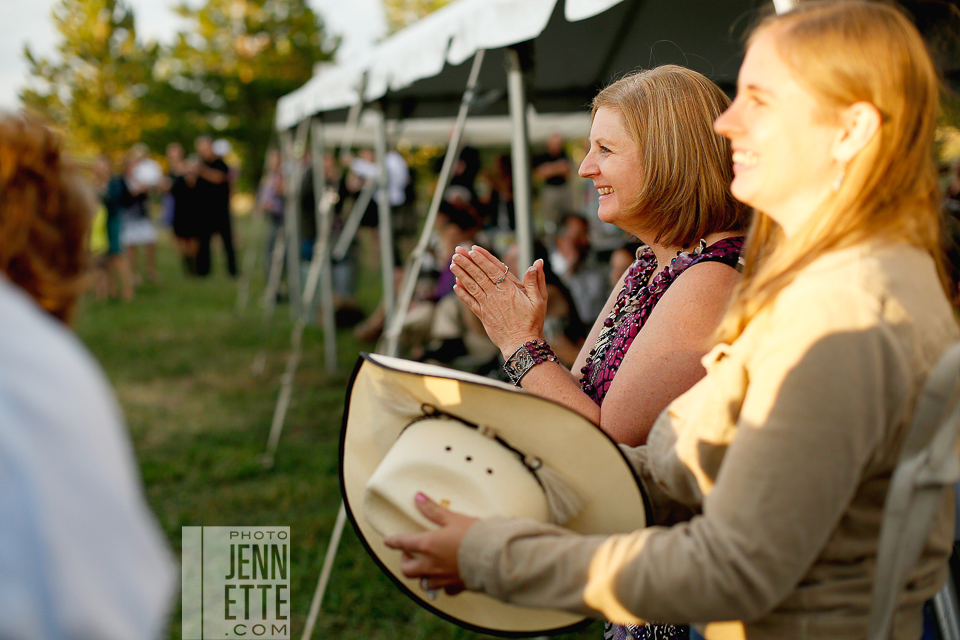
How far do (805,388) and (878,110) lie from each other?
36cm

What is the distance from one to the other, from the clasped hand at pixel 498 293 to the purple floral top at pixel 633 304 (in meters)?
0.15

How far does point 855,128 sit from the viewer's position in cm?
92

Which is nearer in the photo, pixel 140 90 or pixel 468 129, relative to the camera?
pixel 468 129

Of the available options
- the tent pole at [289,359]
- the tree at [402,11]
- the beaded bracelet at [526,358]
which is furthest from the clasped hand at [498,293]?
the tree at [402,11]

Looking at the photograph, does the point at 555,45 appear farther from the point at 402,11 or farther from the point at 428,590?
the point at 402,11

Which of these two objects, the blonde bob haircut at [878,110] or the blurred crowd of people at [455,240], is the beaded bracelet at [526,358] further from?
the blonde bob haircut at [878,110]

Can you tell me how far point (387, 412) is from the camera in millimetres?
1231

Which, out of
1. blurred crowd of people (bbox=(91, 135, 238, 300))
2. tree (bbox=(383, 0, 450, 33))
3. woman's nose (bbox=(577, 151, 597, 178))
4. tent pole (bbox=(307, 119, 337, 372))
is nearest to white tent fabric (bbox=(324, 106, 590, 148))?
tent pole (bbox=(307, 119, 337, 372))

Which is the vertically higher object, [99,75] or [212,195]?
[99,75]

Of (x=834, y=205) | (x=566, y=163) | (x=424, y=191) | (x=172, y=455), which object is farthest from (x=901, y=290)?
(x=424, y=191)

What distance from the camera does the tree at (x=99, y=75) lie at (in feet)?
97.3

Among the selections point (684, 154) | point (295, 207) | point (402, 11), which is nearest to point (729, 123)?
point (684, 154)

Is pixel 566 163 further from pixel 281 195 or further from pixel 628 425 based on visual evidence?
pixel 628 425

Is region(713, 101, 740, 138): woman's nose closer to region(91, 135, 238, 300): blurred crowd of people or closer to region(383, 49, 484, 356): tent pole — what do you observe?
region(383, 49, 484, 356): tent pole
